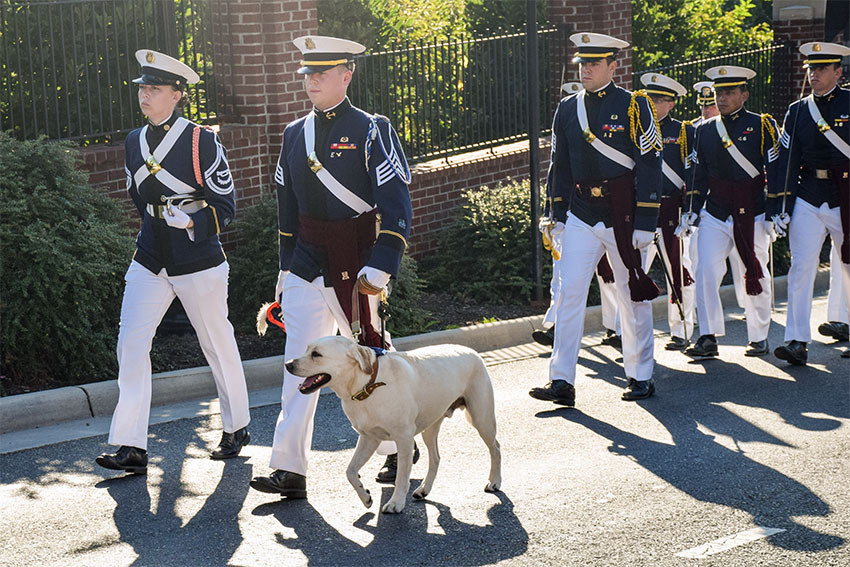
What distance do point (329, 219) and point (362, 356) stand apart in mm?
958

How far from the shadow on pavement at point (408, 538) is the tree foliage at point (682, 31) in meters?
13.3

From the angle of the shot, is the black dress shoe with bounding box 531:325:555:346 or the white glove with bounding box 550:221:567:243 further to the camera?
the black dress shoe with bounding box 531:325:555:346

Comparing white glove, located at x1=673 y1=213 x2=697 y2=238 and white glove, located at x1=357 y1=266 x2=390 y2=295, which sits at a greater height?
white glove, located at x1=357 y1=266 x2=390 y2=295

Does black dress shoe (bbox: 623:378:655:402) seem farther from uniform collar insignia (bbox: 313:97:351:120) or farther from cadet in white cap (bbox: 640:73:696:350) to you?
uniform collar insignia (bbox: 313:97:351:120)

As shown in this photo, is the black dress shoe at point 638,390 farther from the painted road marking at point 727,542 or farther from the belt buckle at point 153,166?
the belt buckle at point 153,166

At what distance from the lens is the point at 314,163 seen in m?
6.86

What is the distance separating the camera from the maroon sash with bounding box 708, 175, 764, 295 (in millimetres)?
10578

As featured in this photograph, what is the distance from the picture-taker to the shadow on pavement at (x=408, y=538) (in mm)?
6008

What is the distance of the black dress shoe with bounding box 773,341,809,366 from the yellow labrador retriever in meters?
3.95

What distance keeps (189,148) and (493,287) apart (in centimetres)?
553

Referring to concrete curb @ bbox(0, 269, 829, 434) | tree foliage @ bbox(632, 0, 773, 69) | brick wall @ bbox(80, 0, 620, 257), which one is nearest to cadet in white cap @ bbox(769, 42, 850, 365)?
concrete curb @ bbox(0, 269, 829, 434)

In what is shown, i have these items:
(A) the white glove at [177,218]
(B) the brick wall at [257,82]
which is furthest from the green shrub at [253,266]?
(A) the white glove at [177,218]

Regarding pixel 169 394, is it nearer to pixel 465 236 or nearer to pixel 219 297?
pixel 219 297

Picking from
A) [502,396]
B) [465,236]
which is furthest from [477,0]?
[502,396]
